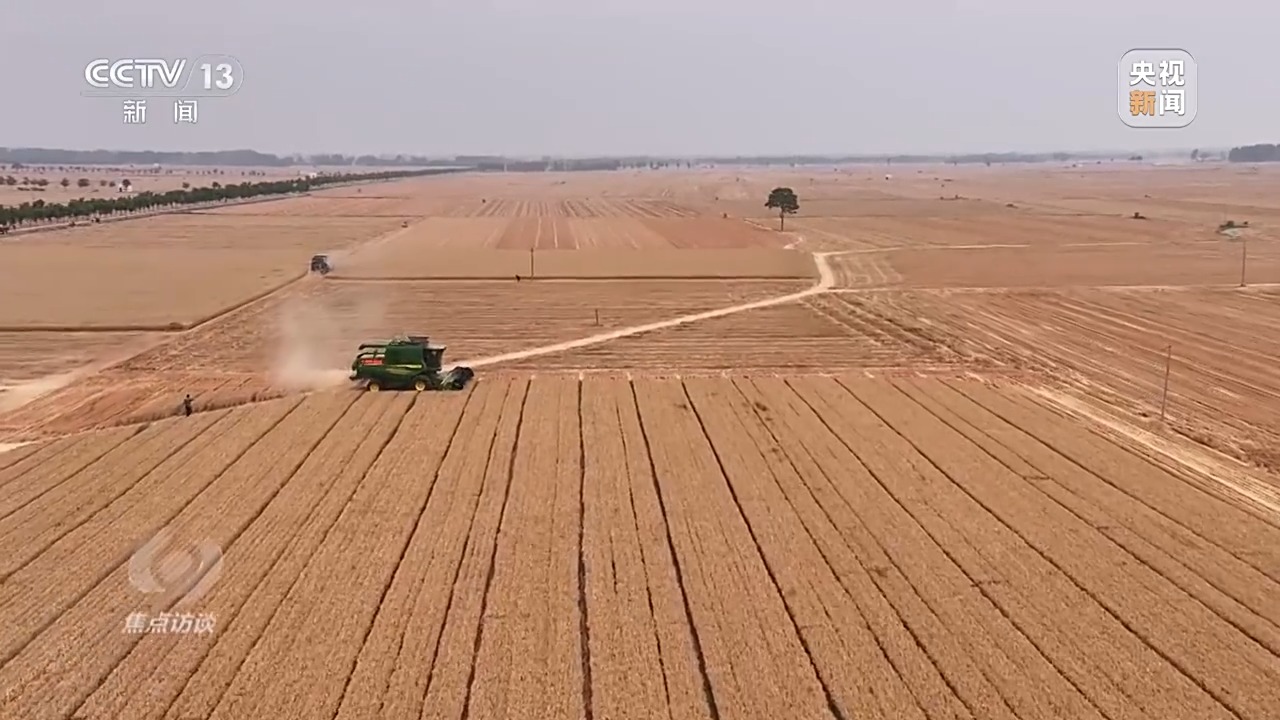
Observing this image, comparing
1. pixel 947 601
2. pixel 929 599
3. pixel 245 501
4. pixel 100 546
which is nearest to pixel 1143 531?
pixel 947 601

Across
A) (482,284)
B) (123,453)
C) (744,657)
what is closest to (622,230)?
(482,284)

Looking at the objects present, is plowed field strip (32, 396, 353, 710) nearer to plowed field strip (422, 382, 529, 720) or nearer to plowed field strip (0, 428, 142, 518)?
plowed field strip (0, 428, 142, 518)

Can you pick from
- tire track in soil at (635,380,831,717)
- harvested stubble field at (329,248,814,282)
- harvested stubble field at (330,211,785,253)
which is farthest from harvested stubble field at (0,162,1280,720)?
harvested stubble field at (330,211,785,253)

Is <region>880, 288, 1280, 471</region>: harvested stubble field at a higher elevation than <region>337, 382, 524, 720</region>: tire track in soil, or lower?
higher

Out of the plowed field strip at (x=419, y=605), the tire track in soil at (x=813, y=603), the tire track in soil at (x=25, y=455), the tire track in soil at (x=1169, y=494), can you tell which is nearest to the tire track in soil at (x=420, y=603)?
the plowed field strip at (x=419, y=605)

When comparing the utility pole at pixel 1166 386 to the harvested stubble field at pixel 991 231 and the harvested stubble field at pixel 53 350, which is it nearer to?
the harvested stubble field at pixel 53 350

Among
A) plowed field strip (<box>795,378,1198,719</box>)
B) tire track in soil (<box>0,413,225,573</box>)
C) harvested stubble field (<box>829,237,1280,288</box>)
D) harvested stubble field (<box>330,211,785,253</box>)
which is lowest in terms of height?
plowed field strip (<box>795,378,1198,719</box>)

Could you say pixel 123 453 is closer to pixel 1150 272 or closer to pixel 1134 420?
pixel 1134 420
